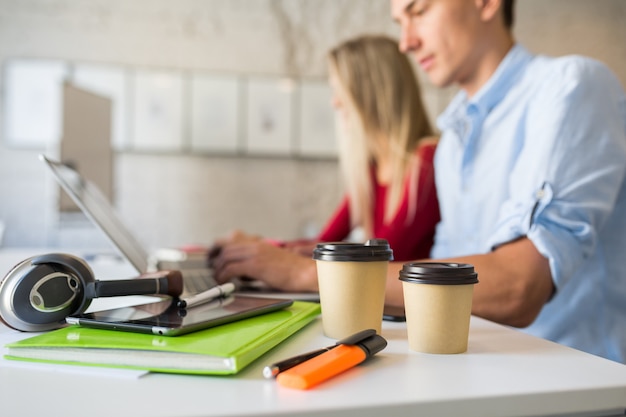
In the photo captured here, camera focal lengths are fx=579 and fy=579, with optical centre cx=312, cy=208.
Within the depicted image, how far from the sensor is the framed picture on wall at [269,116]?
3.33m

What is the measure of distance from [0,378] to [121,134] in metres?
2.91

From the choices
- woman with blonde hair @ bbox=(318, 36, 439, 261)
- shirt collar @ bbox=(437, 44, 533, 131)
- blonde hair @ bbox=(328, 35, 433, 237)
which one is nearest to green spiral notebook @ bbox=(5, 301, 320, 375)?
shirt collar @ bbox=(437, 44, 533, 131)

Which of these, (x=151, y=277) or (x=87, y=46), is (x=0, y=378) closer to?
(x=151, y=277)

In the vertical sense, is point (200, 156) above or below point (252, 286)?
above

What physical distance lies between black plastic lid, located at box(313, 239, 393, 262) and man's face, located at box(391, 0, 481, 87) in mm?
834

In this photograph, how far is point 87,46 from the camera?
122 inches

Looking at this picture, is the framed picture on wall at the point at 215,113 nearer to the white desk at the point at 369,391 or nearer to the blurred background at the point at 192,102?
the blurred background at the point at 192,102

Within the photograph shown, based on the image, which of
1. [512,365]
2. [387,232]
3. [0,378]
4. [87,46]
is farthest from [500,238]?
[87,46]

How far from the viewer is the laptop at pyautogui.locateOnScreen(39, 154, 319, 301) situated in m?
0.84

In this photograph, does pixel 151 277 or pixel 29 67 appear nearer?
pixel 151 277

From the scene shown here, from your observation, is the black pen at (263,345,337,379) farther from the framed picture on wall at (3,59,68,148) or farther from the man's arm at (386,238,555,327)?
the framed picture on wall at (3,59,68,148)

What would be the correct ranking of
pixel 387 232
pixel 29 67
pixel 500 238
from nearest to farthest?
pixel 500 238 → pixel 387 232 → pixel 29 67

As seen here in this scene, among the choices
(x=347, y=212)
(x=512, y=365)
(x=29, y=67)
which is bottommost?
(x=512, y=365)

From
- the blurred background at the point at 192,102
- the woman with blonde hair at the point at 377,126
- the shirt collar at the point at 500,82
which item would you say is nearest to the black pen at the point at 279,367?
the shirt collar at the point at 500,82
